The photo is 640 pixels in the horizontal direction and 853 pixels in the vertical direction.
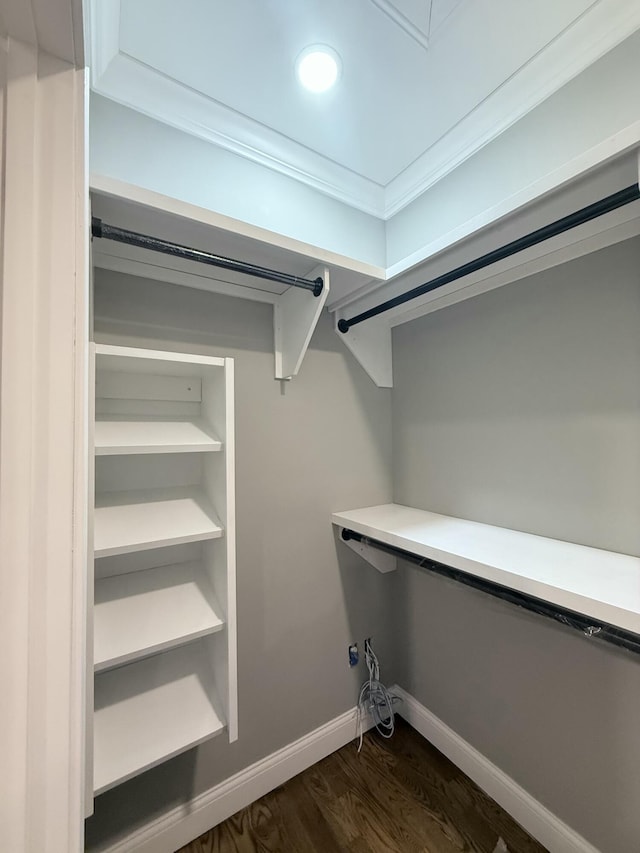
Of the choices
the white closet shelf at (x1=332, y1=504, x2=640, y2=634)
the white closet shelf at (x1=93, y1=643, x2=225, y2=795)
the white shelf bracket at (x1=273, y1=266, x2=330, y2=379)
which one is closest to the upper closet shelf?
the white shelf bracket at (x1=273, y1=266, x2=330, y2=379)

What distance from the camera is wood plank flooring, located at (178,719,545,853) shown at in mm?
1184

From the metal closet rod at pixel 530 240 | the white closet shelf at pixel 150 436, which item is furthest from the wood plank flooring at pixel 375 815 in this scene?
the metal closet rod at pixel 530 240

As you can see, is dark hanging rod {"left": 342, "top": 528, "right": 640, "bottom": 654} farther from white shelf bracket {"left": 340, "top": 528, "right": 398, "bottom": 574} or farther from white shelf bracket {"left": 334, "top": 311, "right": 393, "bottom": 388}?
white shelf bracket {"left": 334, "top": 311, "right": 393, "bottom": 388}

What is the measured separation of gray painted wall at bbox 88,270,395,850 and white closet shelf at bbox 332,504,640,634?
247mm

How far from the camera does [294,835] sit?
4.00 ft

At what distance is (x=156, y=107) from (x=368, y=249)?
2.94ft

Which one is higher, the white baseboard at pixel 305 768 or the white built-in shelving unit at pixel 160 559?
the white built-in shelving unit at pixel 160 559

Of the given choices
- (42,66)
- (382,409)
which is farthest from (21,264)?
(382,409)

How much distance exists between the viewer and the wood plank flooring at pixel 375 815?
1.18m

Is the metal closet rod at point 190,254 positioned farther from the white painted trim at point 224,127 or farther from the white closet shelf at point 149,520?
the white closet shelf at point 149,520

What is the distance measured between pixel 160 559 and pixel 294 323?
94 centimetres

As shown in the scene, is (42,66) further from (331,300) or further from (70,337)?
(331,300)

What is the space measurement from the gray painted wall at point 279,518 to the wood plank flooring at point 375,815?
0.16 metres

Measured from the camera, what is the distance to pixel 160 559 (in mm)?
1191
